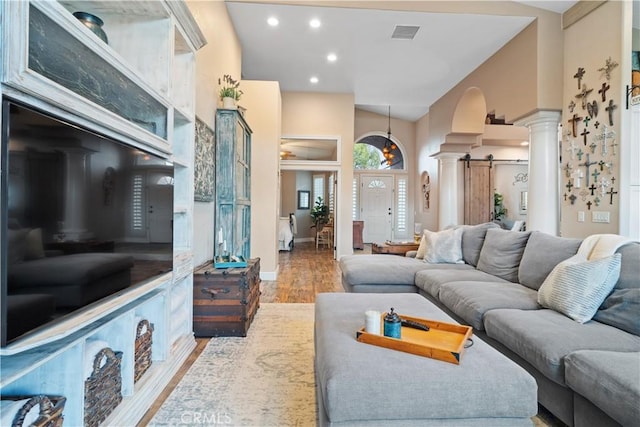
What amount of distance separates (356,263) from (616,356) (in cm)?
240

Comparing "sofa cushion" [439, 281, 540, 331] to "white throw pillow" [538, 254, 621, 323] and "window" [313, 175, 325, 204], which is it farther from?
"window" [313, 175, 325, 204]

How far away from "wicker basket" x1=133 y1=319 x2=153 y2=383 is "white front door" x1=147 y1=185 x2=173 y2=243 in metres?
0.50

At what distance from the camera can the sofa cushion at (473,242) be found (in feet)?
11.6

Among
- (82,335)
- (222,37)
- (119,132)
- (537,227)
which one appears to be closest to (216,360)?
(82,335)

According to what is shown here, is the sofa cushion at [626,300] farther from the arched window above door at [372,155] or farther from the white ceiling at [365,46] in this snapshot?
the arched window above door at [372,155]

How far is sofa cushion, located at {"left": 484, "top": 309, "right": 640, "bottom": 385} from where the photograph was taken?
1.52 metres

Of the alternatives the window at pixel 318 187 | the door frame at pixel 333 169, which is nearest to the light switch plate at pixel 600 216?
the door frame at pixel 333 169

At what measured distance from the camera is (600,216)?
343cm

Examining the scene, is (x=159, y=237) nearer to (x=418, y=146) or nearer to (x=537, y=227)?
(x=537, y=227)

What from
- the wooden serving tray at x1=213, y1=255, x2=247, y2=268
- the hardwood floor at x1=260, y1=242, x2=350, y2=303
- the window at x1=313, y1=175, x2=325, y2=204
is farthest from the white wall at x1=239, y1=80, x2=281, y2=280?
the window at x1=313, y1=175, x2=325, y2=204

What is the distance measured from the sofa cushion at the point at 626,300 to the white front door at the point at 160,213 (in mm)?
2551

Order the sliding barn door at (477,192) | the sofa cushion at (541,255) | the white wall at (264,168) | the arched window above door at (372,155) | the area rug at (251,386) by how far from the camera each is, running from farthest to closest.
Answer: the arched window above door at (372,155), the sliding barn door at (477,192), the white wall at (264,168), the sofa cushion at (541,255), the area rug at (251,386)

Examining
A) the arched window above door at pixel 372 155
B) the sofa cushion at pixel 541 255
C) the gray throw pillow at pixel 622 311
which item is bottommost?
the gray throw pillow at pixel 622 311

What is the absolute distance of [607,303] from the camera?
1833 mm
